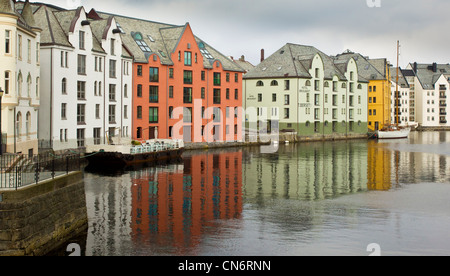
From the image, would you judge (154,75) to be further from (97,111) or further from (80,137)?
(80,137)

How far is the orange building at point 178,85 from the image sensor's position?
84.0 m

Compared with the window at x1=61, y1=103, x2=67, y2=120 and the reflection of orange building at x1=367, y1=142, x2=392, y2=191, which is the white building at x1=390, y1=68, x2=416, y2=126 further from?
the window at x1=61, y1=103, x2=67, y2=120

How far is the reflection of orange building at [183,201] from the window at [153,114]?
2051cm

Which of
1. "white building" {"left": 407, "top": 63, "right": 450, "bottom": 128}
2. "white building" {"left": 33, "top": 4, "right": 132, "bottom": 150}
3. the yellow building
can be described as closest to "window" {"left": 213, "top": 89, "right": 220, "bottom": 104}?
"white building" {"left": 33, "top": 4, "right": 132, "bottom": 150}

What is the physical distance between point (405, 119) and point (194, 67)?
409 feet

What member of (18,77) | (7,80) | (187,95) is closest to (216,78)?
(187,95)

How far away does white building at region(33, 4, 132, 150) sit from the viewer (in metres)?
63.2

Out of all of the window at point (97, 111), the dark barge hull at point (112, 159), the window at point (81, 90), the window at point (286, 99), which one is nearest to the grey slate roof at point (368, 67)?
the window at point (286, 99)

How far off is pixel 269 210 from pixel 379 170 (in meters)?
29.5

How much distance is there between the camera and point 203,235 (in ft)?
100
